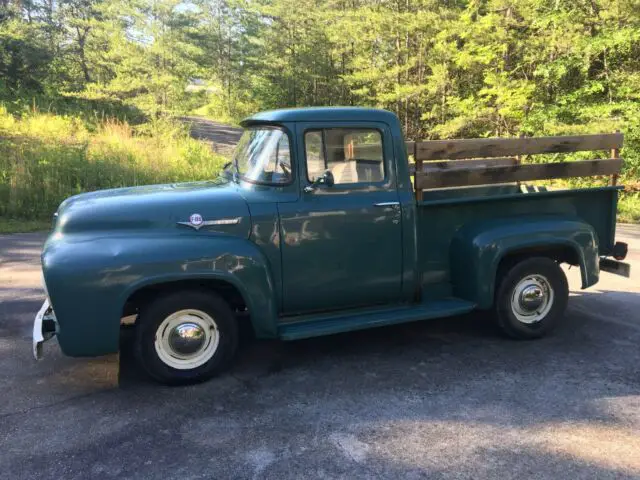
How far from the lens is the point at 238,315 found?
5.24m

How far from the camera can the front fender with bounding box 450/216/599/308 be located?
4.49 m

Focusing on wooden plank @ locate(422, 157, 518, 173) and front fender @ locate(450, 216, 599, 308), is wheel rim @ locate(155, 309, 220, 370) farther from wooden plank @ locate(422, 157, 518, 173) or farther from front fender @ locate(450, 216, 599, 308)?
wooden plank @ locate(422, 157, 518, 173)

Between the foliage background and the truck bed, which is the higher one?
the foliage background

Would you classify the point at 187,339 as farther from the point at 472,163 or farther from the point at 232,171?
the point at 472,163

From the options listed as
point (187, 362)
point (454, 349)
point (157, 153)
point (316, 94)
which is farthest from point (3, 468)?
point (316, 94)

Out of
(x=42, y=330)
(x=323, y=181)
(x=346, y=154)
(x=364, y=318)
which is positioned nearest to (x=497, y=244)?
(x=364, y=318)

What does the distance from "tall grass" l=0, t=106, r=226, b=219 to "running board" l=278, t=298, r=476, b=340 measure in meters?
6.73

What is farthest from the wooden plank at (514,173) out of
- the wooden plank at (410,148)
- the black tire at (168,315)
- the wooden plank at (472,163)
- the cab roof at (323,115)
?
the black tire at (168,315)

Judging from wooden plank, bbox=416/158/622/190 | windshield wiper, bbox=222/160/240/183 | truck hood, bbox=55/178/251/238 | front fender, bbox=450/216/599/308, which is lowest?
front fender, bbox=450/216/599/308

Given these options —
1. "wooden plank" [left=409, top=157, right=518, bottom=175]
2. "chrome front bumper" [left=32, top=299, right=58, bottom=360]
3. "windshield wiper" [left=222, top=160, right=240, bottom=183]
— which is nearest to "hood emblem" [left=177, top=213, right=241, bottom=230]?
"windshield wiper" [left=222, top=160, right=240, bottom=183]

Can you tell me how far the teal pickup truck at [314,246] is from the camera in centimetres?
371

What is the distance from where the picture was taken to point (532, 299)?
Answer: 4.81 m

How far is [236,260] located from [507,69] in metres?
18.6

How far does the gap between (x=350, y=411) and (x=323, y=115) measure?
7.48 ft
